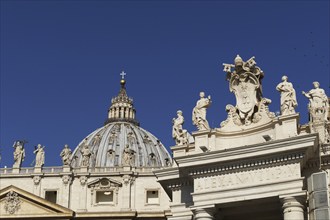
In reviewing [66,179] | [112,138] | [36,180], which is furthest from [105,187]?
[112,138]

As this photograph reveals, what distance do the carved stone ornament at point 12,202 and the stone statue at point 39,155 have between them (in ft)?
15.8

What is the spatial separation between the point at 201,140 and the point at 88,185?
1725 inches

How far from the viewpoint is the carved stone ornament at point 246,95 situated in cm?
3088

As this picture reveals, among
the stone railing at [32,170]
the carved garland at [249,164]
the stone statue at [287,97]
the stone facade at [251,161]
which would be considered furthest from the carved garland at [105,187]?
the stone statue at [287,97]

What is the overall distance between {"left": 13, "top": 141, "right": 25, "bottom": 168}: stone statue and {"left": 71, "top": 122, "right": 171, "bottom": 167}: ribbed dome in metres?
34.4

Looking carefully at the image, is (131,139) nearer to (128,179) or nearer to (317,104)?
(128,179)

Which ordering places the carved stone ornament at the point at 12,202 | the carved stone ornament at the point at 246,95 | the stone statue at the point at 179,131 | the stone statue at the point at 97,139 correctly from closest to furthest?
the carved stone ornament at the point at 246,95
the stone statue at the point at 179,131
the carved stone ornament at the point at 12,202
the stone statue at the point at 97,139

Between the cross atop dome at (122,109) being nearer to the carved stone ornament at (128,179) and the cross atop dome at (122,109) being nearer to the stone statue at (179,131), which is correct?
the carved stone ornament at (128,179)

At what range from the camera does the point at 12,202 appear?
235ft

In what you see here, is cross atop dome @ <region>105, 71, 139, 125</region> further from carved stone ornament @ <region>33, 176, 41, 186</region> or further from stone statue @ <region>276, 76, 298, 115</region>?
stone statue @ <region>276, 76, 298, 115</region>

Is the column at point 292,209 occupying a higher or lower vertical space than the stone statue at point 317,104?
lower

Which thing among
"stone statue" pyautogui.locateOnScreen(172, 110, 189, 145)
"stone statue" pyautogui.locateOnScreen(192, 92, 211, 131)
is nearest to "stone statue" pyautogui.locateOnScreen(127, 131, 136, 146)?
"stone statue" pyautogui.locateOnScreen(172, 110, 189, 145)

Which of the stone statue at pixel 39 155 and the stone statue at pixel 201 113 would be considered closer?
the stone statue at pixel 201 113

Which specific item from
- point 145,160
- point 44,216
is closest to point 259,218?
point 44,216
